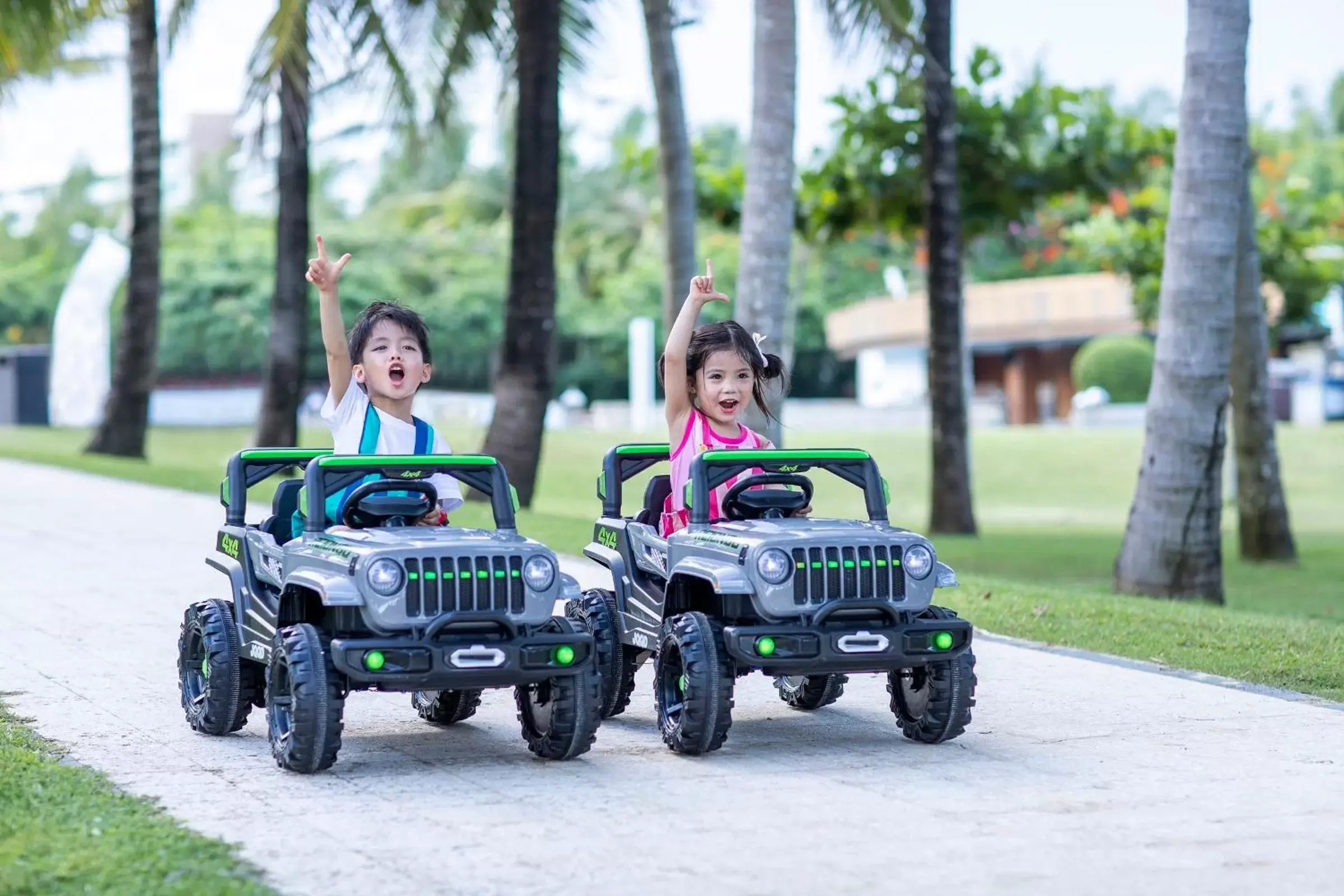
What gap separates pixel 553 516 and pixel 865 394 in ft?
120

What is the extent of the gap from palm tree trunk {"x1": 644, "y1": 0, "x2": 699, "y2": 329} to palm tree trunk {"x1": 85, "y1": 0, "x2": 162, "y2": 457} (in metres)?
8.58

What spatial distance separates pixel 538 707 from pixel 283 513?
3.91ft

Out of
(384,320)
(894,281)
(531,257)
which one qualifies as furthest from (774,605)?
(894,281)

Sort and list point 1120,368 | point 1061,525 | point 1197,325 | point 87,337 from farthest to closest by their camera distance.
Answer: point 1120,368, point 87,337, point 1061,525, point 1197,325

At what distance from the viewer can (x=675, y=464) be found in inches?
285

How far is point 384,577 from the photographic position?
604 centimetres

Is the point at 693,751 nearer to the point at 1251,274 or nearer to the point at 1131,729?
the point at 1131,729

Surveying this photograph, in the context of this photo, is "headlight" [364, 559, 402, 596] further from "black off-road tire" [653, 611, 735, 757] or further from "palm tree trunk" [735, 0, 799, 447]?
"palm tree trunk" [735, 0, 799, 447]

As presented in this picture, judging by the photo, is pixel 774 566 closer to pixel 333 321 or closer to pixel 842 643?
pixel 842 643

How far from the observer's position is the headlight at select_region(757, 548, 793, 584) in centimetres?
638

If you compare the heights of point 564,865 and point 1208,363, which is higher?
point 1208,363

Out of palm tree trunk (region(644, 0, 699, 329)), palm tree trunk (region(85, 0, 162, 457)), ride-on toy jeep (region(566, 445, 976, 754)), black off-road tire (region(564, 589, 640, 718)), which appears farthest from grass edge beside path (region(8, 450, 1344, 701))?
palm tree trunk (region(85, 0, 162, 457))

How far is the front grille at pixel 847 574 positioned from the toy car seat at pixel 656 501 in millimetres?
1007

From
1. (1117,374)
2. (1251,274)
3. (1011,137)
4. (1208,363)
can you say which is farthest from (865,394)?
(1208,363)
